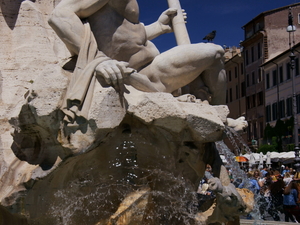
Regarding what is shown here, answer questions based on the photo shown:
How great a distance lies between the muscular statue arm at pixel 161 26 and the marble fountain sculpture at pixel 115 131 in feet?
0.73

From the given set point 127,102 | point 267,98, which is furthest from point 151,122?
point 267,98

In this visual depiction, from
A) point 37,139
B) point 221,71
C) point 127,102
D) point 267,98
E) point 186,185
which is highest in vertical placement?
point 267,98

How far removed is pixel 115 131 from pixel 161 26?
5.06 ft

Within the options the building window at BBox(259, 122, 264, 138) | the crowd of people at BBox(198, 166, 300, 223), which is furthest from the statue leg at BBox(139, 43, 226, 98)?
the building window at BBox(259, 122, 264, 138)

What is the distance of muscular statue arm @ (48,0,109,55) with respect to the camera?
4.48 m

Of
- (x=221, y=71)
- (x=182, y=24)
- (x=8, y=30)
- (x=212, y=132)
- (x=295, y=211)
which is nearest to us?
(x=212, y=132)

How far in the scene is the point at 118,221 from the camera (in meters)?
4.66

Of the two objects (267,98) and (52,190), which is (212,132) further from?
(267,98)

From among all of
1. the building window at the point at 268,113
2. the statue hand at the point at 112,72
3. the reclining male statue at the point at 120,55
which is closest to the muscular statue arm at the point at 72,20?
the reclining male statue at the point at 120,55

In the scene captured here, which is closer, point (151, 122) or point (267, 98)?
point (151, 122)

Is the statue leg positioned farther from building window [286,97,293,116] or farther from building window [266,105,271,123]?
building window [266,105,271,123]

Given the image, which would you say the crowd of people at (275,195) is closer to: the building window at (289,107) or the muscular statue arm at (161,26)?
the muscular statue arm at (161,26)

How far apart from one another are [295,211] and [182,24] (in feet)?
15.4

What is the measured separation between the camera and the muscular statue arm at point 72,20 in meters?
4.48
